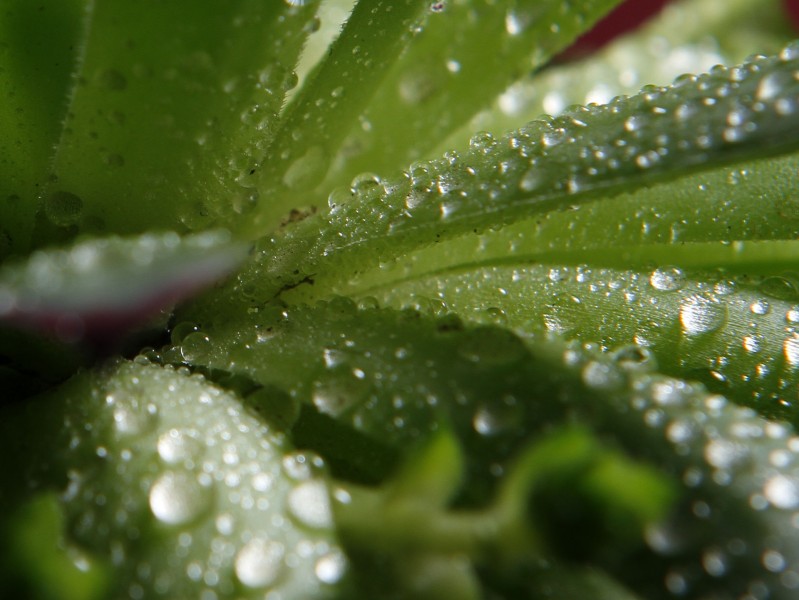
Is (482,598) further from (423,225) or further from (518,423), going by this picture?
(423,225)

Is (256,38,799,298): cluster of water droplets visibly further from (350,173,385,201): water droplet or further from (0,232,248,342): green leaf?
(0,232,248,342): green leaf

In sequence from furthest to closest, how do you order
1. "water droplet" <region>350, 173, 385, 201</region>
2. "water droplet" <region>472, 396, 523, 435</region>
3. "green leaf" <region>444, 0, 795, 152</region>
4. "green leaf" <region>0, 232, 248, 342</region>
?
"green leaf" <region>444, 0, 795, 152</region> < "water droplet" <region>350, 173, 385, 201</region> < "water droplet" <region>472, 396, 523, 435</region> < "green leaf" <region>0, 232, 248, 342</region>

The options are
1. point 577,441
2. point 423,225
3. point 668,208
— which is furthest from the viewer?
point 668,208

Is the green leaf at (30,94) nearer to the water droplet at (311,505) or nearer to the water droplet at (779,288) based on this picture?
the water droplet at (311,505)

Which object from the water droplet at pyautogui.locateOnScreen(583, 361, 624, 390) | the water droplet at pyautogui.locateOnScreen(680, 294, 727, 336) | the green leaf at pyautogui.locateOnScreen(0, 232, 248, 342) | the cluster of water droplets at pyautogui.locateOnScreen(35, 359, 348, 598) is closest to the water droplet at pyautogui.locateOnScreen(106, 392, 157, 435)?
the cluster of water droplets at pyautogui.locateOnScreen(35, 359, 348, 598)

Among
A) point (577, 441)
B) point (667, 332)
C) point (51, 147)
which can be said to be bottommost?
point (667, 332)

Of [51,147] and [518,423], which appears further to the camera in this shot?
[51,147]

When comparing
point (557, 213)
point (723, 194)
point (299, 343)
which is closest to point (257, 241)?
point (299, 343)

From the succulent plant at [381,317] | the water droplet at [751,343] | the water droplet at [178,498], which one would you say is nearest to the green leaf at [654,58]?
the succulent plant at [381,317]

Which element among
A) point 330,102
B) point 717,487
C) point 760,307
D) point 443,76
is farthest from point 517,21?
point 717,487
